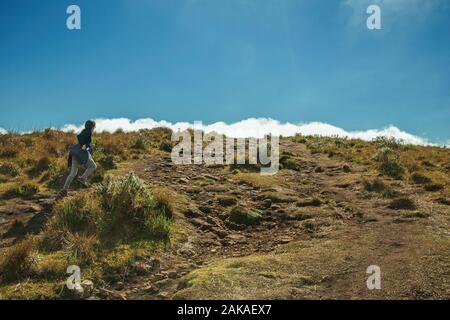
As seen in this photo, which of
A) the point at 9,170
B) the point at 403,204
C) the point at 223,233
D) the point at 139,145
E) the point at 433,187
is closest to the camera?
the point at 223,233

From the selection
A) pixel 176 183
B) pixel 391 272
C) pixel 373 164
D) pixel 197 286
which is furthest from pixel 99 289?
pixel 373 164

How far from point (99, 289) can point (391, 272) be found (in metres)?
5.35

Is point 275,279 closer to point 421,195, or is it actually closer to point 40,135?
point 421,195

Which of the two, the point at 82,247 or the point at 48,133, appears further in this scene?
the point at 48,133

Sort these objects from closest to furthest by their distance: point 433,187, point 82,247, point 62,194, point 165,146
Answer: point 82,247, point 62,194, point 433,187, point 165,146

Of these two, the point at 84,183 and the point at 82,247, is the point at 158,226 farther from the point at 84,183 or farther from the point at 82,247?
the point at 84,183

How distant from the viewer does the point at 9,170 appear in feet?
53.9

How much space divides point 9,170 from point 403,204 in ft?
45.0

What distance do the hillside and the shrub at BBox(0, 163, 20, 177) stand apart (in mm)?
64

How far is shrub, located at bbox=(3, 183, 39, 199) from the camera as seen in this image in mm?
13542

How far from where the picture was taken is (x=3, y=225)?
435 inches

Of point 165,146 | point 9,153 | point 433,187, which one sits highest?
point 165,146

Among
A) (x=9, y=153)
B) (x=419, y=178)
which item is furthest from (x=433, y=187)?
(x=9, y=153)

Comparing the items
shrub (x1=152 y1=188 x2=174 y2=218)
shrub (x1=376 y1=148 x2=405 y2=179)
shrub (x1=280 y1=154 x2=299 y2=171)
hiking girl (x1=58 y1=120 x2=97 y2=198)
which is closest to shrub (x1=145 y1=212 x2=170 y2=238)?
shrub (x1=152 y1=188 x2=174 y2=218)
